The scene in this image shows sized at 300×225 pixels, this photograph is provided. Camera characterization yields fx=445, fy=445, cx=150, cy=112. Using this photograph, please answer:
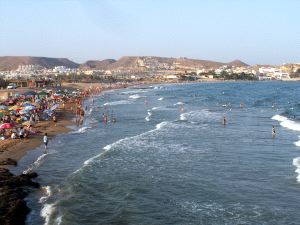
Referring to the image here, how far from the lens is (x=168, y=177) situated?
1952 centimetres

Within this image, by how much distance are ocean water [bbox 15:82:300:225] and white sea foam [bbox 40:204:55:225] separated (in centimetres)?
3

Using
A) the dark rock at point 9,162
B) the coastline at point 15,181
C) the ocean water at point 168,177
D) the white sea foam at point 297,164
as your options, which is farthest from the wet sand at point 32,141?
the white sea foam at point 297,164

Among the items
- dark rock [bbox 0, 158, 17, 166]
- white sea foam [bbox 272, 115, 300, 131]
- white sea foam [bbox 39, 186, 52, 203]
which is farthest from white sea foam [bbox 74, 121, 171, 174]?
white sea foam [bbox 272, 115, 300, 131]

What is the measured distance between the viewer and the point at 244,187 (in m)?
17.9

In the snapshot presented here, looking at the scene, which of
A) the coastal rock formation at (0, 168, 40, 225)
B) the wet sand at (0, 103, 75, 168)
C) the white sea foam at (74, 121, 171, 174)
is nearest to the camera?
the coastal rock formation at (0, 168, 40, 225)

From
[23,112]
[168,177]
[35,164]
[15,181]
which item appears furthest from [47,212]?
[23,112]

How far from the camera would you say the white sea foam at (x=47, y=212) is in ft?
46.9

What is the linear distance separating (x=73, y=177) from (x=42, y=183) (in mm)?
1449

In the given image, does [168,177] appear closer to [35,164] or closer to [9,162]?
[35,164]

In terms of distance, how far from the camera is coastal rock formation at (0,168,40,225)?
45.6 ft

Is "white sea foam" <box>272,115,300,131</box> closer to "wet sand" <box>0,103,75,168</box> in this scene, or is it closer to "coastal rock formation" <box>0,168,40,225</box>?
"wet sand" <box>0,103,75,168</box>

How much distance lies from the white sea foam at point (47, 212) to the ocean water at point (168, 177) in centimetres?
3

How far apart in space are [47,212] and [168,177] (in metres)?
6.21

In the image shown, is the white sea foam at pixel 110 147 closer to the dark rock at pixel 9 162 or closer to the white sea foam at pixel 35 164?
the white sea foam at pixel 35 164
